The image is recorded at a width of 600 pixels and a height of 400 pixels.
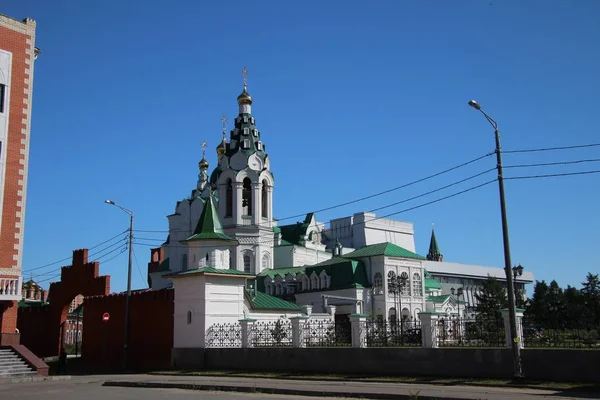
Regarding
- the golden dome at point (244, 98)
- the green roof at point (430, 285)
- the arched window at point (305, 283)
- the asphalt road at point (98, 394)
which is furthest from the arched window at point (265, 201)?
the asphalt road at point (98, 394)

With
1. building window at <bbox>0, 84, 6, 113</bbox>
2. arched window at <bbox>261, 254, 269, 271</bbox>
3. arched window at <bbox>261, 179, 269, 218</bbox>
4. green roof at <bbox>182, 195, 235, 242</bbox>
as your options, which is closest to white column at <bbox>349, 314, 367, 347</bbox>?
green roof at <bbox>182, 195, 235, 242</bbox>

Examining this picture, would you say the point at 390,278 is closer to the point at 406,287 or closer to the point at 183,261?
the point at 406,287

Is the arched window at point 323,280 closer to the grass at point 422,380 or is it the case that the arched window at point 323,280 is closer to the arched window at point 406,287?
the arched window at point 406,287

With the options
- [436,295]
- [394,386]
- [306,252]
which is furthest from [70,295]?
[436,295]

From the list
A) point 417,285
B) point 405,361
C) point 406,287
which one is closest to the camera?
point 405,361

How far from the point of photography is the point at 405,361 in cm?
2266

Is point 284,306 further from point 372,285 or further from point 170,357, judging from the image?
point 372,285

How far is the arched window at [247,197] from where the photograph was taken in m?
63.1

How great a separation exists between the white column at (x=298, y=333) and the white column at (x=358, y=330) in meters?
2.63

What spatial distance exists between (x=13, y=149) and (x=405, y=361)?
20.4 metres

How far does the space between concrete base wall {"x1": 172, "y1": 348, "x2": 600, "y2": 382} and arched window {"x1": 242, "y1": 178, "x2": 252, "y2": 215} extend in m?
34.2

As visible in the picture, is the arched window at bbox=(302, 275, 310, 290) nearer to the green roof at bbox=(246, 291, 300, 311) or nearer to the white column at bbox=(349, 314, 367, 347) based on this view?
the green roof at bbox=(246, 291, 300, 311)

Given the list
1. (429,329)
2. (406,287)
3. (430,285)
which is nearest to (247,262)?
(406,287)

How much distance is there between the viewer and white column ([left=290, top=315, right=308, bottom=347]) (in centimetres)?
2605
